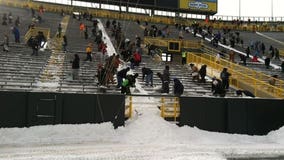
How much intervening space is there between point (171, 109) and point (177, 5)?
45040 mm

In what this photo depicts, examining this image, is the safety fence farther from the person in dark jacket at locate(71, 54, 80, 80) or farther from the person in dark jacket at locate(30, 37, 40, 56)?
the person in dark jacket at locate(71, 54, 80, 80)

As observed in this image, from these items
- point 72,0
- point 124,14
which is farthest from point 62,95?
point 72,0

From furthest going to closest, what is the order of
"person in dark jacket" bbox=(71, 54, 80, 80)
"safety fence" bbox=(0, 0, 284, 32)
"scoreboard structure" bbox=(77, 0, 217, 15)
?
"scoreboard structure" bbox=(77, 0, 217, 15)
"safety fence" bbox=(0, 0, 284, 32)
"person in dark jacket" bbox=(71, 54, 80, 80)

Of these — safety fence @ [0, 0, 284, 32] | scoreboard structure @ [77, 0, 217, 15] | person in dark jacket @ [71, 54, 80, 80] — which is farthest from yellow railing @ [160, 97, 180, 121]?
scoreboard structure @ [77, 0, 217, 15]

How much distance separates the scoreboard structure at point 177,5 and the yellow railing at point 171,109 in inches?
1651

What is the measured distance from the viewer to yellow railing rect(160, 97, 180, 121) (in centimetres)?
1470

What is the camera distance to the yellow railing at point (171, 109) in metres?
14.7

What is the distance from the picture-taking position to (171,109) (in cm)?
1517

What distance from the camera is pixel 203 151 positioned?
11.2 m

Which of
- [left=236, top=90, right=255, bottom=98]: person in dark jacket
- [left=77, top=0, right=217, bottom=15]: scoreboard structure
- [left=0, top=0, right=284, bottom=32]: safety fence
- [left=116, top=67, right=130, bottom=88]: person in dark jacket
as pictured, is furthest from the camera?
[left=77, top=0, right=217, bottom=15]: scoreboard structure

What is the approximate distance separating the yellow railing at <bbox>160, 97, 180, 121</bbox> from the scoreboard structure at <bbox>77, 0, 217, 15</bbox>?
4194cm

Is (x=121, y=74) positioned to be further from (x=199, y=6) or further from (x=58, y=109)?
(x=199, y=6)

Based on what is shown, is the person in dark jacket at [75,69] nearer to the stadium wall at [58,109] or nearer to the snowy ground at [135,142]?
the snowy ground at [135,142]

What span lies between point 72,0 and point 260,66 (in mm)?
35912
